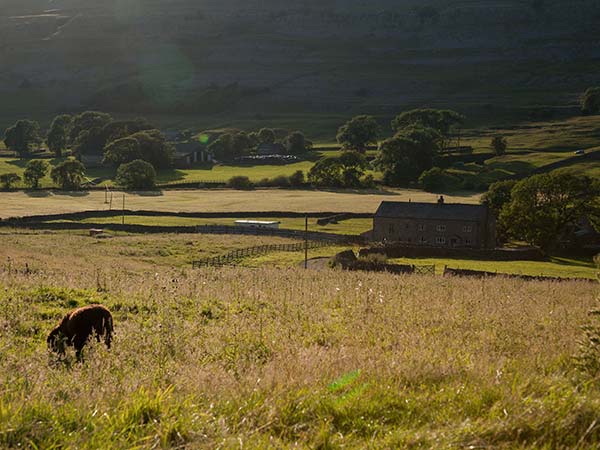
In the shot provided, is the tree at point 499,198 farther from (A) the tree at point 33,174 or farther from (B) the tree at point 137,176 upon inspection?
(A) the tree at point 33,174

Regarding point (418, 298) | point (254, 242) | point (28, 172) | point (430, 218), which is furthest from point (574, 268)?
point (28, 172)

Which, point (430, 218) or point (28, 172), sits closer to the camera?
point (430, 218)

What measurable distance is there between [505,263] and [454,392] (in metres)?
48.7

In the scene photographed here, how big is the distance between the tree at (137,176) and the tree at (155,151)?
1901cm

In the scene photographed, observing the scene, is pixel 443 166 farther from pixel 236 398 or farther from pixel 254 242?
pixel 236 398

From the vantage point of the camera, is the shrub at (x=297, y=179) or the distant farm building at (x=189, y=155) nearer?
the shrub at (x=297, y=179)

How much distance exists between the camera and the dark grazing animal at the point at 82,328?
994cm

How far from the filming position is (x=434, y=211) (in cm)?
6725

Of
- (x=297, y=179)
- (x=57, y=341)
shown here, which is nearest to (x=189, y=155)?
(x=297, y=179)

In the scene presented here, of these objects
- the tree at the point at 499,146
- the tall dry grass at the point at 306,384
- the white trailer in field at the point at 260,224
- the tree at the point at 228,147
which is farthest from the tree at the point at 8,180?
the tall dry grass at the point at 306,384

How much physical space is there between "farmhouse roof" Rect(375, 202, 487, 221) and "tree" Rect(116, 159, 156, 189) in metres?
56.2

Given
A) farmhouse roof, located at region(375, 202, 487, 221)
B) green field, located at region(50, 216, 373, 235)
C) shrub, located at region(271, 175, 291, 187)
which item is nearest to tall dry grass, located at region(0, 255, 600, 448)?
farmhouse roof, located at region(375, 202, 487, 221)

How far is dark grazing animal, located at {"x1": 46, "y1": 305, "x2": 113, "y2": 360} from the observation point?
9.94 meters

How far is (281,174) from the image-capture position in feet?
402
